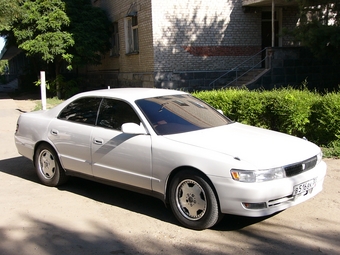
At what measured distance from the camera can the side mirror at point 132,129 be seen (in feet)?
17.3

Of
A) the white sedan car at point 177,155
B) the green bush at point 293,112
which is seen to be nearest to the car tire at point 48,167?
the white sedan car at point 177,155

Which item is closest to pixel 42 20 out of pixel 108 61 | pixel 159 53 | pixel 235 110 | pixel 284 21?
pixel 108 61

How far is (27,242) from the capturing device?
4.75 metres

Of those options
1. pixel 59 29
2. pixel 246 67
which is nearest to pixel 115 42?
pixel 59 29

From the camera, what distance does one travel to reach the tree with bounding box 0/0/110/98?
778 inches

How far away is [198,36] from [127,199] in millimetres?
11881

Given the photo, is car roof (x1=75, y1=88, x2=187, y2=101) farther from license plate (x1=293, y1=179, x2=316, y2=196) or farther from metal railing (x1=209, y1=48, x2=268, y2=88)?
metal railing (x1=209, y1=48, x2=268, y2=88)

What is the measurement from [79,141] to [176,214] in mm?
A: 1891

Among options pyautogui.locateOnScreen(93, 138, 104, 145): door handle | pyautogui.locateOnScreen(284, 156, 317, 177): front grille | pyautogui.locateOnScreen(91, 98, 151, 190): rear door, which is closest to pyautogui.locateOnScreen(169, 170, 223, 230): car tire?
pyautogui.locateOnScreen(91, 98, 151, 190): rear door

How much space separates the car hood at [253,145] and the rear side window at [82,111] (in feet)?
4.90

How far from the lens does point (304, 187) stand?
16.0 feet

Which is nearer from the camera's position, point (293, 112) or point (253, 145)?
point (253, 145)

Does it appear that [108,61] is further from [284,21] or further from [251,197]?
[251,197]

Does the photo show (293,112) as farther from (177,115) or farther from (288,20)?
(288,20)
